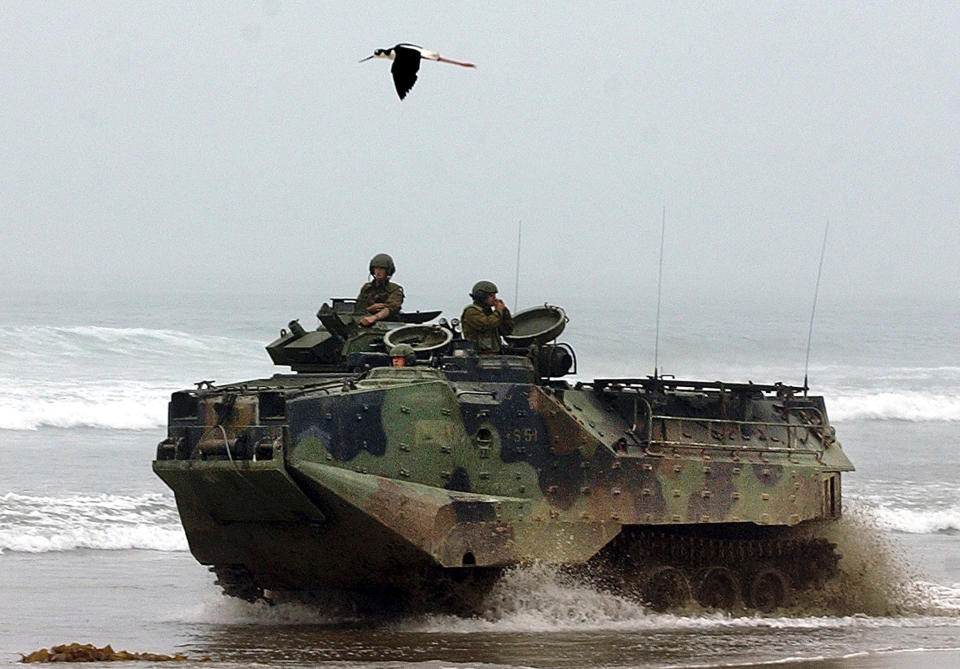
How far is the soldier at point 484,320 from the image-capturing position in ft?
60.2

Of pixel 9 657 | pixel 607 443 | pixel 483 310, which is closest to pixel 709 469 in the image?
pixel 607 443

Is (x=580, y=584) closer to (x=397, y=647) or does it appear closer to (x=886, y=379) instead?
(x=397, y=647)

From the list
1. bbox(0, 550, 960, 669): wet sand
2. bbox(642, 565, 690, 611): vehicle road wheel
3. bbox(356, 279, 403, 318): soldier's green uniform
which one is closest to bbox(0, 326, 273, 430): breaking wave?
bbox(0, 550, 960, 669): wet sand

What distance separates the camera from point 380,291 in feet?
64.7

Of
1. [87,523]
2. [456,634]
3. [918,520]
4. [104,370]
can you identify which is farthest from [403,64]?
[104,370]

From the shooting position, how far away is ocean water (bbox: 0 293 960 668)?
1638 centimetres

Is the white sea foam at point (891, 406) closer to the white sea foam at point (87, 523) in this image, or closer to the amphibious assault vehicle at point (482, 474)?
the white sea foam at point (87, 523)

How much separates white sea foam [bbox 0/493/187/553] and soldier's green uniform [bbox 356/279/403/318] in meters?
5.28

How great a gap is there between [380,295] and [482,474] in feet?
10.1

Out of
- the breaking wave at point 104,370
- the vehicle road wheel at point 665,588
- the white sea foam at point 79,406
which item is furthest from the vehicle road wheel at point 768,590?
the breaking wave at point 104,370

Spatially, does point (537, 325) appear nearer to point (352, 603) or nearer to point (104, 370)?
point (352, 603)

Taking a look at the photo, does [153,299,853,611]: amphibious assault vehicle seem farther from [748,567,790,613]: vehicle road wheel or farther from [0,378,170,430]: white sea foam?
[0,378,170,430]: white sea foam

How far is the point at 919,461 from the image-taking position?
34.3m

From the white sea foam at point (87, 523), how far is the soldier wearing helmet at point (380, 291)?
5292 mm
